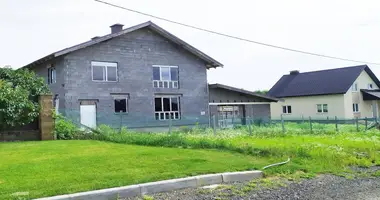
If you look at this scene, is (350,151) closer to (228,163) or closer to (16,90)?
(228,163)

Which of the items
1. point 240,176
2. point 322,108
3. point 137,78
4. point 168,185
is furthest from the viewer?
point 322,108

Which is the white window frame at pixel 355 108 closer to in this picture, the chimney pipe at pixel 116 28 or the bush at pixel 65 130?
the chimney pipe at pixel 116 28

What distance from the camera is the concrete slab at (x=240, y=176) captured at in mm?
8188

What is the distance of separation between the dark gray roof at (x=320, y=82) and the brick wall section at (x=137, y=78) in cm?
1676

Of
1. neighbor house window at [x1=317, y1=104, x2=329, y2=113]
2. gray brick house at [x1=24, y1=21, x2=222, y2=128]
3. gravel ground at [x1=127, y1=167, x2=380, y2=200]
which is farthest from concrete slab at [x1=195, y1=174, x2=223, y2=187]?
neighbor house window at [x1=317, y1=104, x2=329, y2=113]

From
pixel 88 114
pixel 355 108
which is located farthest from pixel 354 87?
pixel 88 114

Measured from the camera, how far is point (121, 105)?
27.3m

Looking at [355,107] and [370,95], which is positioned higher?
[370,95]

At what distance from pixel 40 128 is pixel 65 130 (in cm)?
107

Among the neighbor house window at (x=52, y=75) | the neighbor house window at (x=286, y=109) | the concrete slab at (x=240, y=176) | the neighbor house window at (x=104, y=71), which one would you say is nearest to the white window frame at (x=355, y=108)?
the neighbor house window at (x=286, y=109)

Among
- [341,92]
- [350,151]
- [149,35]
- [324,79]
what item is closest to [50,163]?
[350,151]

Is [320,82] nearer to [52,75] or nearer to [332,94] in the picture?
[332,94]

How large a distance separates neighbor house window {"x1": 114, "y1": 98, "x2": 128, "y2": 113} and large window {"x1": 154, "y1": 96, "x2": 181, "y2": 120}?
2420 millimetres

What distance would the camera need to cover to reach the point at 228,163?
9414 millimetres
